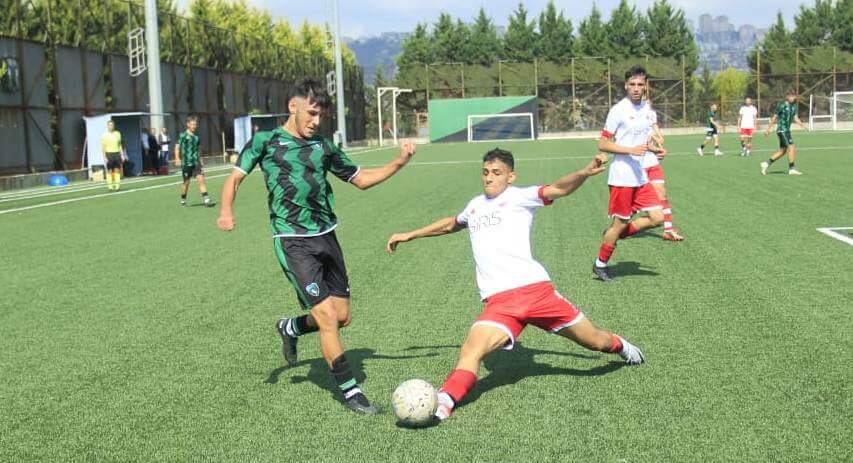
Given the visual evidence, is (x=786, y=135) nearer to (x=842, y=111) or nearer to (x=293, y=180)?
(x=293, y=180)

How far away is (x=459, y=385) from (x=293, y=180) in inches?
59.4

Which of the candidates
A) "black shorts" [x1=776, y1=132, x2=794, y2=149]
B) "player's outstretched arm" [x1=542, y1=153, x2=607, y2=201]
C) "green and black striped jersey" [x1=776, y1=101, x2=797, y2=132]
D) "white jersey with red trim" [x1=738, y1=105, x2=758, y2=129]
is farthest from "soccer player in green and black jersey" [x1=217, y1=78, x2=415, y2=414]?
"white jersey with red trim" [x1=738, y1=105, x2=758, y2=129]

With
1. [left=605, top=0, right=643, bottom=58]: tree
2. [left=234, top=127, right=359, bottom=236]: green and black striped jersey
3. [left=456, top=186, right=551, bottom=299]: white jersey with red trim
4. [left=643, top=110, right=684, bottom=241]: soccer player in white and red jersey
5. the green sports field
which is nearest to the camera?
the green sports field

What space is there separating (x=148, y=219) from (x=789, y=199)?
11.0 m

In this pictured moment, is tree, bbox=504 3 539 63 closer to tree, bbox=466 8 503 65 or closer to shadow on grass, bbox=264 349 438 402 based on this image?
tree, bbox=466 8 503 65

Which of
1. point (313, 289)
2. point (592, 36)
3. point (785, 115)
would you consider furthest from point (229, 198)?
point (592, 36)

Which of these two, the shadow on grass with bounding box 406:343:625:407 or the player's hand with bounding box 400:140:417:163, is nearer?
the shadow on grass with bounding box 406:343:625:407

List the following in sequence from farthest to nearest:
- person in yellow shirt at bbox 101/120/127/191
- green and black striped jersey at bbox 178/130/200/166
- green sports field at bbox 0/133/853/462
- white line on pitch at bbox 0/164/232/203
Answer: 1. person in yellow shirt at bbox 101/120/127/191
2. white line on pitch at bbox 0/164/232/203
3. green and black striped jersey at bbox 178/130/200/166
4. green sports field at bbox 0/133/853/462

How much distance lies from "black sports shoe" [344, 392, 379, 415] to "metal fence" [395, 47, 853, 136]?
6822cm

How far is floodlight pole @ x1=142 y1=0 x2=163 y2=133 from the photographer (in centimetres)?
3017

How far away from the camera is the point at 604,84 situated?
73.5 m

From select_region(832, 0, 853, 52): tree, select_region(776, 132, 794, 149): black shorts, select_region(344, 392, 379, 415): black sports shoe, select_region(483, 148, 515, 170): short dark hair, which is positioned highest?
select_region(832, 0, 853, 52): tree

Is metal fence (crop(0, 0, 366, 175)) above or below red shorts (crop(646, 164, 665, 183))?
above

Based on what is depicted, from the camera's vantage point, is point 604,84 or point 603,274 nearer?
point 603,274
